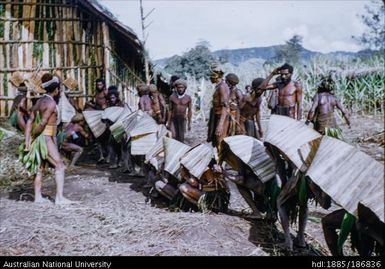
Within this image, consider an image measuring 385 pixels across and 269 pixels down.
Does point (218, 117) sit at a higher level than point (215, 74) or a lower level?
lower

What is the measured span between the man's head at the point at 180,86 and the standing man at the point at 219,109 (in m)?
0.94

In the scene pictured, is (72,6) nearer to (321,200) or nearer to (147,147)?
(147,147)

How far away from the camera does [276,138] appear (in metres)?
3.73

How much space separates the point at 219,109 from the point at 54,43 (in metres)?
5.57

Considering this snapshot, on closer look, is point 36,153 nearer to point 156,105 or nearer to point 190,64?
point 156,105

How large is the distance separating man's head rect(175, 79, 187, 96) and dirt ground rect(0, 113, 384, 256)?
6.76ft

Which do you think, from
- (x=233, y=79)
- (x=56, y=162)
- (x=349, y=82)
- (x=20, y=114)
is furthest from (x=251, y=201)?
(x=349, y=82)

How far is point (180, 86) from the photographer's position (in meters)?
7.38

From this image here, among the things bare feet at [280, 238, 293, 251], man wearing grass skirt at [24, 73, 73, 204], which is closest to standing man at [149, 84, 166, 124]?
man wearing grass skirt at [24, 73, 73, 204]

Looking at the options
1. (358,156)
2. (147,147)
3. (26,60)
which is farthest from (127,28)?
(358,156)

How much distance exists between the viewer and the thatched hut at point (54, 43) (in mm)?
10180

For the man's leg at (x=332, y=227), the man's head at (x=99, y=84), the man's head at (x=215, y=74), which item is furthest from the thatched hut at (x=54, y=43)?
the man's leg at (x=332, y=227)

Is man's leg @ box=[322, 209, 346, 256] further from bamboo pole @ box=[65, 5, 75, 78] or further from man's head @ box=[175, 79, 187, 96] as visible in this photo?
bamboo pole @ box=[65, 5, 75, 78]

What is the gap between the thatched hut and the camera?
1018 centimetres
